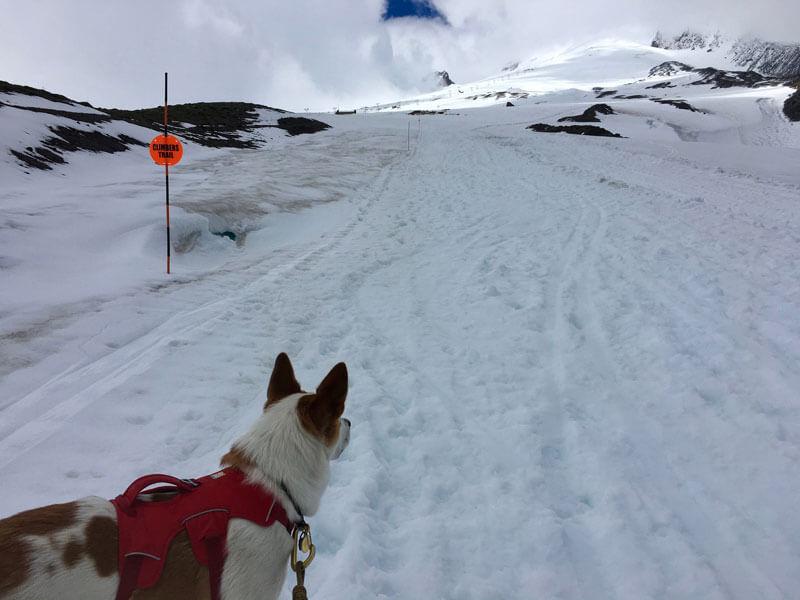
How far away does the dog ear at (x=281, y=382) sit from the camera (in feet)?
7.59

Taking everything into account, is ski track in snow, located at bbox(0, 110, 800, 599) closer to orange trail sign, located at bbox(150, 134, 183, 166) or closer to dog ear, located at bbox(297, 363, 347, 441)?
dog ear, located at bbox(297, 363, 347, 441)

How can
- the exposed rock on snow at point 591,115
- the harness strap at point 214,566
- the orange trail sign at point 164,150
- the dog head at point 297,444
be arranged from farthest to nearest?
the exposed rock on snow at point 591,115, the orange trail sign at point 164,150, the dog head at point 297,444, the harness strap at point 214,566

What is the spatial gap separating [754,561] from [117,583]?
3552mm

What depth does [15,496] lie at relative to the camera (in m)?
2.92

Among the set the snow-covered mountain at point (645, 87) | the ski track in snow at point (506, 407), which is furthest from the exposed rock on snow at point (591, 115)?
the ski track in snow at point (506, 407)

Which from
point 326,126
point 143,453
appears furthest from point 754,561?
point 326,126

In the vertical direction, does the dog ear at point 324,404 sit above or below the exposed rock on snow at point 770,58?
below

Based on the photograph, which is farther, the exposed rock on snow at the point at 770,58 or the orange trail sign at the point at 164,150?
the exposed rock on snow at the point at 770,58

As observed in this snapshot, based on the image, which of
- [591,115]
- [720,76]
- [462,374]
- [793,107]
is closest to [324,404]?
[462,374]

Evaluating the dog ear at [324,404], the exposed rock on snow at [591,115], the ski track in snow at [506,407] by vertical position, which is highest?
the exposed rock on snow at [591,115]

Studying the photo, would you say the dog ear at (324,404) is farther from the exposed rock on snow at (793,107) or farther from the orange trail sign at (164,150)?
the exposed rock on snow at (793,107)

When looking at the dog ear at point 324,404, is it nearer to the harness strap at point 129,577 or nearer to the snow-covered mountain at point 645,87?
the harness strap at point 129,577

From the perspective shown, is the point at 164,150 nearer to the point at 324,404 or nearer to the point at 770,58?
the point at 324,404

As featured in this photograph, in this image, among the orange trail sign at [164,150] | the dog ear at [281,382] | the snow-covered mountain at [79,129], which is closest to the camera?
the dog ear at [281,382]
